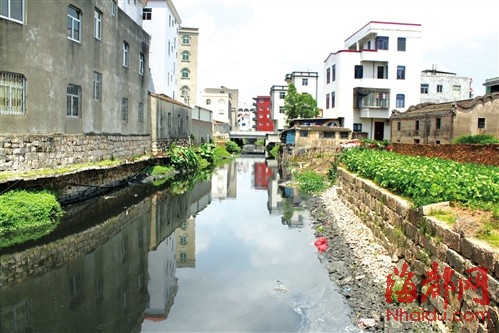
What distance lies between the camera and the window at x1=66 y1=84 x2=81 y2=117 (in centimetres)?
1949

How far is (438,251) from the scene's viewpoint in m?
8.05

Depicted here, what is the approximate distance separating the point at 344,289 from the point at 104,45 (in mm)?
18518

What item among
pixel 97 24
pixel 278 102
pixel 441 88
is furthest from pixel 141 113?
pixel 278 102

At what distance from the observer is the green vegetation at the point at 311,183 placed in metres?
26.1

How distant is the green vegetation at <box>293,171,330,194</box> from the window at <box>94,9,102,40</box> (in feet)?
46.5

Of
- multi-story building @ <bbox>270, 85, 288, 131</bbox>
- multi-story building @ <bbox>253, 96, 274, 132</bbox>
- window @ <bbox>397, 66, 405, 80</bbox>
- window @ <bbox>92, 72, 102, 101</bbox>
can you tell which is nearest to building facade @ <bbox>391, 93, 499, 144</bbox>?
window @ <bbox>397, 66, 405, 80</bbox>

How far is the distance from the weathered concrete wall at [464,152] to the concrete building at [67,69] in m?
17.0

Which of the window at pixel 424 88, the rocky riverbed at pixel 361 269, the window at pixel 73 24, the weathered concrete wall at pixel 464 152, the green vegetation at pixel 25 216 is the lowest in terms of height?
the rocky riverbed at pixel 361 269

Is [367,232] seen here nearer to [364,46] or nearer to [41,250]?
[41,250]

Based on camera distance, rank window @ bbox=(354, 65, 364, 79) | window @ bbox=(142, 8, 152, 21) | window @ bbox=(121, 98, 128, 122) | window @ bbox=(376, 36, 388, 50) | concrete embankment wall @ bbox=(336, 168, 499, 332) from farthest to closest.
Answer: window @ bbox=(354, 65, 364, 79) < window @ bbox=(376, 36, 388, 50) < window @ bbox=(142, 8, 152, 21) < window @ bbox=(121, 98, 128, 122) < concrete embankment wall @ bbox=(336, 168, 499, 332)

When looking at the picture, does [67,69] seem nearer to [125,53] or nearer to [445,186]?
[125,53]

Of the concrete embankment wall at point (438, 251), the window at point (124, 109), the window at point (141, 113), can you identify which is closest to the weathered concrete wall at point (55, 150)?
the window at point (124, 109)

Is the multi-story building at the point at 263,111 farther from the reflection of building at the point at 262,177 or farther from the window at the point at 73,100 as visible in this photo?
the window at the point at 73,100

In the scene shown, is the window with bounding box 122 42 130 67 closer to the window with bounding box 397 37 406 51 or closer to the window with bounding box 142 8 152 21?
the window with bounding box 142 8 152 21
